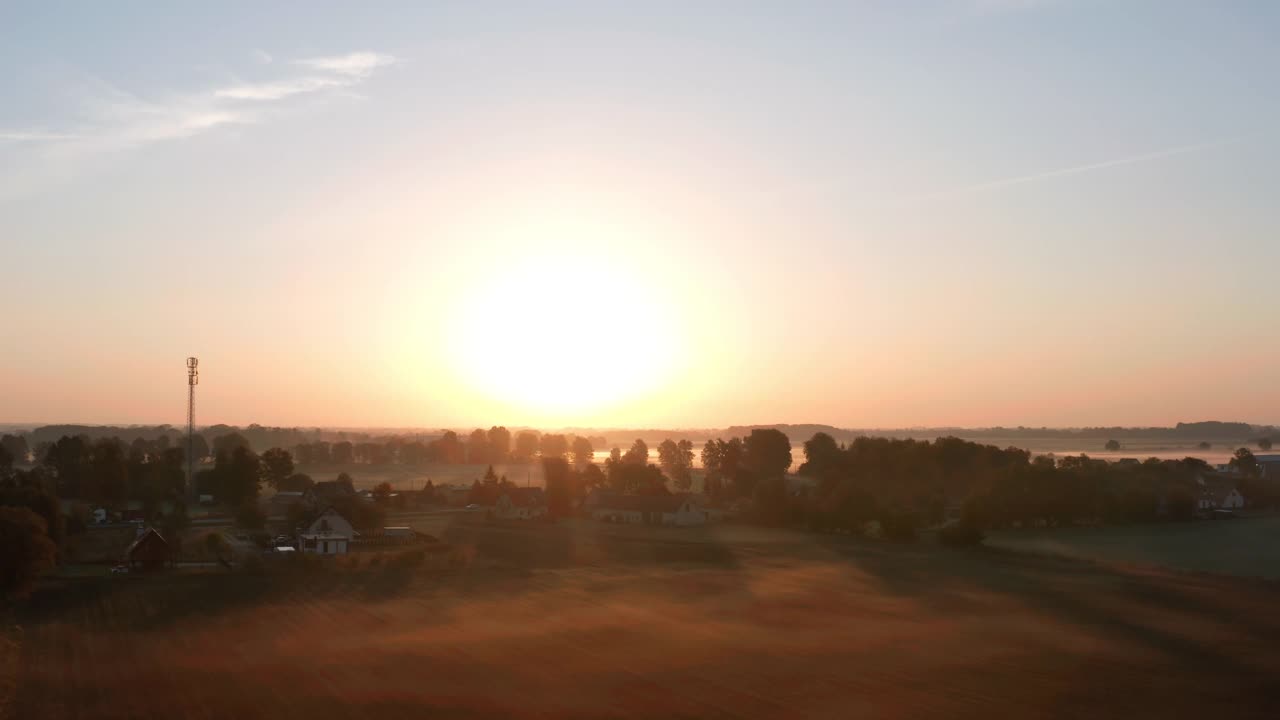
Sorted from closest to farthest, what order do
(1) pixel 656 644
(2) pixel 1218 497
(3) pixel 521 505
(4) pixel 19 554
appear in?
(1) pixel 656 644 < (4) pixel 19 554 < (3) pixel 521 505 < (2) pixel 1218 497

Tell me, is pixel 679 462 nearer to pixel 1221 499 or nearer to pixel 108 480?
pixel 1221 499

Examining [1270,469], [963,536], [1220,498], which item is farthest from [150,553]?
[1270,469]

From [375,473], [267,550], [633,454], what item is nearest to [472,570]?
[267,550]

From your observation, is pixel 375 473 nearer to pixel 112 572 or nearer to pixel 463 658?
pixel 112 572

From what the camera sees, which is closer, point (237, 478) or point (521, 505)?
point (521, 505)

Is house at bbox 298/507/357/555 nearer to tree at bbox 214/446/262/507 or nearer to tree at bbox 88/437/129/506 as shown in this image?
tree at bbox 214/446/262/507

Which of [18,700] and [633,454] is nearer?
[18,700]
